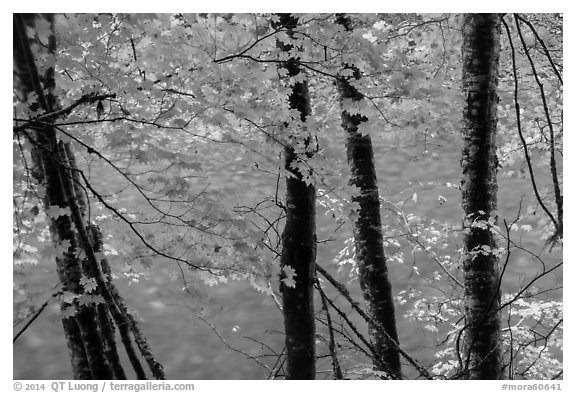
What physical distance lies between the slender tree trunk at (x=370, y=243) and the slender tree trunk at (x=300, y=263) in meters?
0.85

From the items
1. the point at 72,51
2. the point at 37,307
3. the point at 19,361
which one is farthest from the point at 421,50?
the point at 19,361

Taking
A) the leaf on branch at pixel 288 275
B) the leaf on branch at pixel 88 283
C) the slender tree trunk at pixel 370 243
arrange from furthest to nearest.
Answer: the slender tree trunk at pixel 370 243
the leaf on branch at pixel 288 275
the leaf on branch at pixel 88 283

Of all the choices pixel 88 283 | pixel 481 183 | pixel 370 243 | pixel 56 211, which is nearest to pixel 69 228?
pixel 56 211

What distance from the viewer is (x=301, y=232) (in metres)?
3.14

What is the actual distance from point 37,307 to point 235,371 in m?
5.59

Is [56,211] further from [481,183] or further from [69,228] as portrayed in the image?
[481,183]

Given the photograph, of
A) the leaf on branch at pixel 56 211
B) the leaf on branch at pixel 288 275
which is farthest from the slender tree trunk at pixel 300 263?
the leaf on branch at pixel 56 211

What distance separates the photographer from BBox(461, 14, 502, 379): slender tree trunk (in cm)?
314

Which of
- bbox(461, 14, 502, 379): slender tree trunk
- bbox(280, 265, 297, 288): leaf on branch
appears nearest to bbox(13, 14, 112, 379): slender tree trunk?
bbox(280, 265, 297, 288): leaf on branch

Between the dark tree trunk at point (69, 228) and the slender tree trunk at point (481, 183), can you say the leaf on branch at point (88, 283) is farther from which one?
the slender tree trunk at point (481, 183)

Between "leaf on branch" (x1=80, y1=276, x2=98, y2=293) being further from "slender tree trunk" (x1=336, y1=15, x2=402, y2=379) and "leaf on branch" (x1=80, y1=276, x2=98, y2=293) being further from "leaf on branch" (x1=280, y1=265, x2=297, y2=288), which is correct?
"slender tree trunk" (x1=336, y1=15, x2=402, y2=379)

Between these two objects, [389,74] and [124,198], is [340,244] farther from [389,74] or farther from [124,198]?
[389,74]

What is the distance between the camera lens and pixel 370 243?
13.0ft

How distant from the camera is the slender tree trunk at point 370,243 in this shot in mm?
3904
